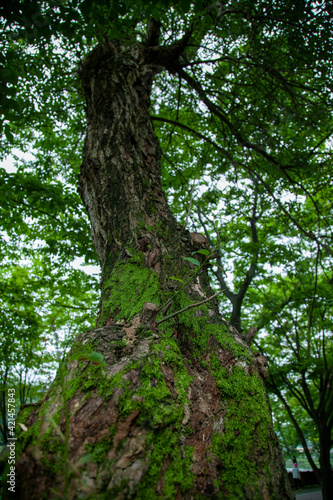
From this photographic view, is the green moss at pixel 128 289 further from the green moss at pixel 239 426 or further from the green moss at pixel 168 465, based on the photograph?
the green moss at pixel 168 465

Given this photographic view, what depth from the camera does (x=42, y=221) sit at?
5.95 m

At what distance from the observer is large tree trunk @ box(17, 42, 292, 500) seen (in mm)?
878

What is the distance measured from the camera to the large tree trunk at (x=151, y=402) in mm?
878

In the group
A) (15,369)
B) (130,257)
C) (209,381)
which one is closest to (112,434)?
(209,381)

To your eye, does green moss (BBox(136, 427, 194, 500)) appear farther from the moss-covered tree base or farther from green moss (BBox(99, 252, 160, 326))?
green moss (BBox(99, 252, 160, 326))

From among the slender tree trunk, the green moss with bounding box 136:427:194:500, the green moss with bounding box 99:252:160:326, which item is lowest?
the slender tree trunk

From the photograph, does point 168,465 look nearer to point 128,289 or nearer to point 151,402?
point 151,402

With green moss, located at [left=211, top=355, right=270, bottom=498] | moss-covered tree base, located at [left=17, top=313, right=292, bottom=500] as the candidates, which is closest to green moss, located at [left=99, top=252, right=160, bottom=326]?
moss-covered tree base, located at [left=17, top=313, right=292, bottom=500]

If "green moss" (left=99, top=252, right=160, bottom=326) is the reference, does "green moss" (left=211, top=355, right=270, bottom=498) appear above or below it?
below

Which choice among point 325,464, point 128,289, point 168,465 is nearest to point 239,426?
point 168,465

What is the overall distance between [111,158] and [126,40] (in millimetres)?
2287

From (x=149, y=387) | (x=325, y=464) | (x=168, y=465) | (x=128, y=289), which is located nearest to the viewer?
(x=168, y=465)

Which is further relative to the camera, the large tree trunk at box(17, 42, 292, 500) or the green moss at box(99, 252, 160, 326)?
the green moss at box(99, 252, 160, 326)

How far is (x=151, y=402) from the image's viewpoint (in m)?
1.03
